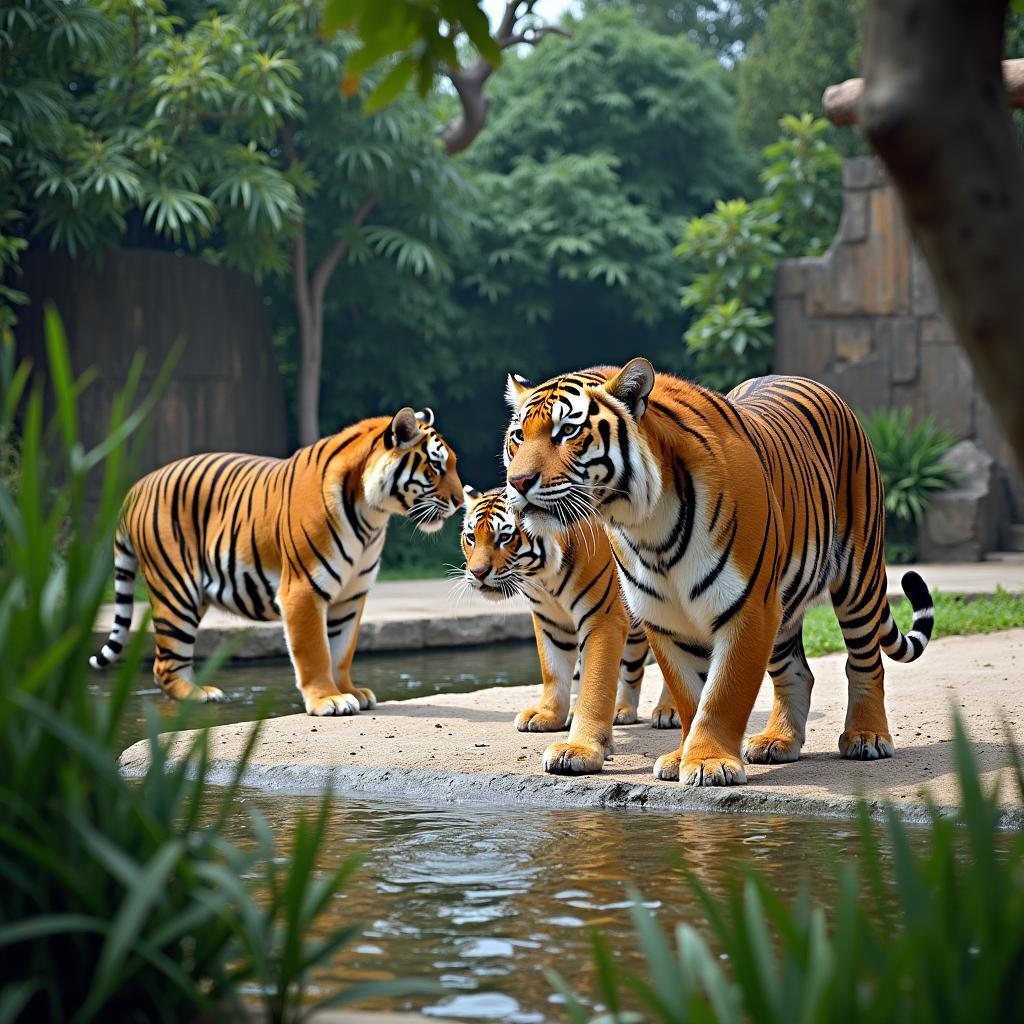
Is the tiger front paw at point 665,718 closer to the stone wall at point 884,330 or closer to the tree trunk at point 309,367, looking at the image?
the stone wall at point 884,330

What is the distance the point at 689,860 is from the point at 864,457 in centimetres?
204

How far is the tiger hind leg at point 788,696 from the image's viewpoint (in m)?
5.04

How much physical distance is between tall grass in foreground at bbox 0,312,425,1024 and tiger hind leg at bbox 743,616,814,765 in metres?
→ 3.10

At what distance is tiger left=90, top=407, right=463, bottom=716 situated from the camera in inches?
249

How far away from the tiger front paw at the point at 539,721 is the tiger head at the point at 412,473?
1.06 m

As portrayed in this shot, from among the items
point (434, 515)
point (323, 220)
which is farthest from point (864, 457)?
point (323, 220)

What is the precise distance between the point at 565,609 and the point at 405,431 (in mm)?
1438

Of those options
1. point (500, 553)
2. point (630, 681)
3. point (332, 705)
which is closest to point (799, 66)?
point (630, 681)

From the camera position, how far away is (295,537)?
639 cm

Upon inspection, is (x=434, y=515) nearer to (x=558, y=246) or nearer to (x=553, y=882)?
(x=553, y=882)

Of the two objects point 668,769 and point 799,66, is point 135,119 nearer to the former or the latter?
point 668,769

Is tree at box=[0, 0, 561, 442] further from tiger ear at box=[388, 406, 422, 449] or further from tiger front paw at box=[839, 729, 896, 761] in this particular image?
tiger front paw at box=[839, 729, 896, 761]

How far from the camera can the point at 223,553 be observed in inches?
269

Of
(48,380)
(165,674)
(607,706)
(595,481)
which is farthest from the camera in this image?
(48,380)
